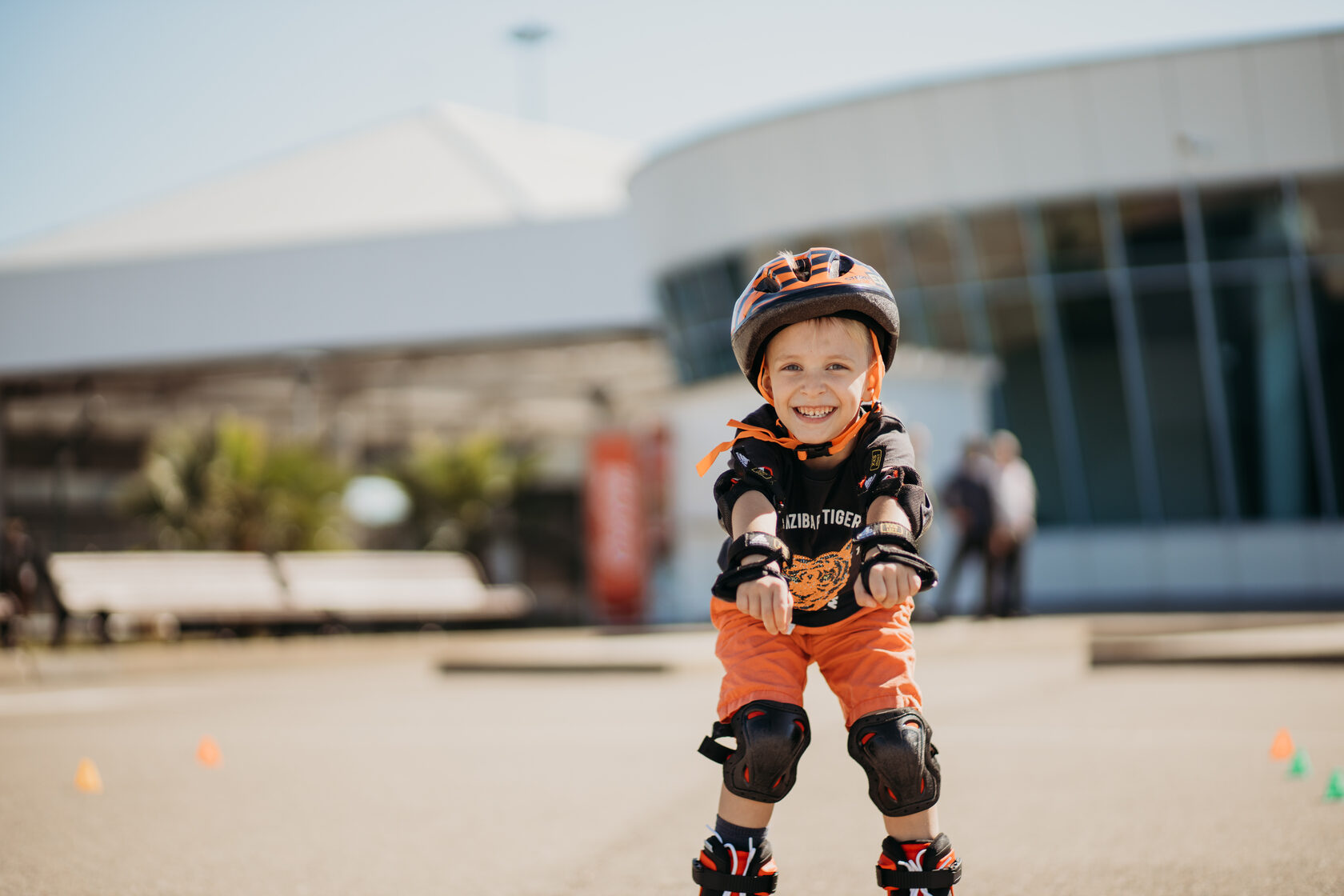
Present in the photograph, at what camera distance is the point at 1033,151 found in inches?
782

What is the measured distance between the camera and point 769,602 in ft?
8.39

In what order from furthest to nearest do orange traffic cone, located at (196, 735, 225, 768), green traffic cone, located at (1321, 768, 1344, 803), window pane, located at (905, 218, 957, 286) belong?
1. window pane, located at (905, 218, 957, 286)
2. orange traffic cone, located at (196, 735, 225, 768)
3. green traffic cone, located at (1321, 768, 1344, 803)

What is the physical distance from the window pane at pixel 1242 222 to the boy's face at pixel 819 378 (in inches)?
727

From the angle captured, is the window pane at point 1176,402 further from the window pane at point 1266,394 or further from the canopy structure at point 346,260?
the canopy structure at point 346,260

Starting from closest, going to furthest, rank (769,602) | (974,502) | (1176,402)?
(769,602) < (974,502) < (1176,402)

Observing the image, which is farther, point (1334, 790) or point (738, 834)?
point (1334, 790)

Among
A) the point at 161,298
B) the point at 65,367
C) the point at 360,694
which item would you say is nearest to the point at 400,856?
the point at 360,694

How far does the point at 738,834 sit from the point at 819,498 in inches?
28.8

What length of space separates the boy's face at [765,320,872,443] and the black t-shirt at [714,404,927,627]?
76 millimetres

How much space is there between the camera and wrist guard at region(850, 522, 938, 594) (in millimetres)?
2605

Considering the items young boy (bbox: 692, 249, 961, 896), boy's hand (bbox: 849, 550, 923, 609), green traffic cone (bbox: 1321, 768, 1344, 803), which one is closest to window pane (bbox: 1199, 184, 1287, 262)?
green traffic cone (bbox: 1321, 768, 1344, 803)

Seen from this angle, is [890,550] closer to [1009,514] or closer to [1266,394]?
[1009,514]

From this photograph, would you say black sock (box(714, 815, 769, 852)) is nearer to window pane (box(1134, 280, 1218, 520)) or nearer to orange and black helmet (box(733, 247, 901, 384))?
orange and black helmet (box(733, 247, 901, 384))

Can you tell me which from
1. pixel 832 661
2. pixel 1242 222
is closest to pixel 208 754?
pixel 832 661
